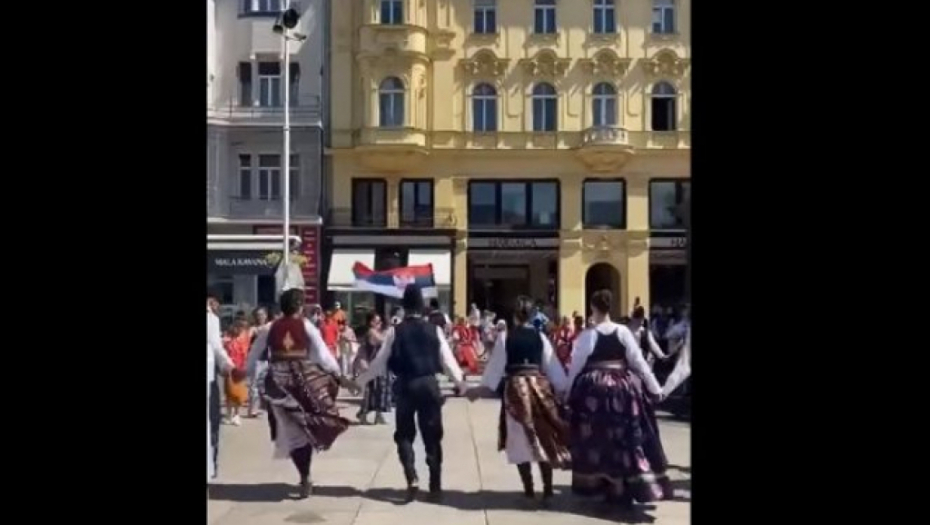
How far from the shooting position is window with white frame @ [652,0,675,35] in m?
20.2

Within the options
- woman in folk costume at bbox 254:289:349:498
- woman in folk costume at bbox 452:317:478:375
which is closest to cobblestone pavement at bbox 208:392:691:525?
woman in folk costume at bbox 254:289:349:498

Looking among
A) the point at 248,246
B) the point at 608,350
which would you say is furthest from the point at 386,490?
the point at 248,246

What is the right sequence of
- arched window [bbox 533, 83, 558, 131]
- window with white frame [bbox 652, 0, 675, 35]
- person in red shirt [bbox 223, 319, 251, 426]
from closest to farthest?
person in red shirt [bbox 223, 319, 251, 426]
window with white frame [bbox 652, 0, 675, 35]
arched window [bbox 533, 83, 558, 131]

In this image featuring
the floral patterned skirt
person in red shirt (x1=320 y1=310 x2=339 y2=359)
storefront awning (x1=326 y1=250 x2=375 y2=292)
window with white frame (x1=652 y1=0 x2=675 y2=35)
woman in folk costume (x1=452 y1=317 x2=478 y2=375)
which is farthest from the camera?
storefront awning (x1=326 y1=250 x2=375 y2=292)

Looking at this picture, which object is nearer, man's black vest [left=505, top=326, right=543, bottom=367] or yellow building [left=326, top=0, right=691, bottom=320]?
man's black vest [left=505, top=326, right=543, bottom=367]

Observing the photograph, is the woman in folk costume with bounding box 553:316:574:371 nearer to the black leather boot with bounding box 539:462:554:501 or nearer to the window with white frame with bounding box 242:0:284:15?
the black leather boot with bounding box 539:462:554:501

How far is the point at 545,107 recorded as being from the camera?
22.4 m

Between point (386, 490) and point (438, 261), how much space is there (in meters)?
14.5

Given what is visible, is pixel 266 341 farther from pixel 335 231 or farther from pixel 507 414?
pixel 335 231

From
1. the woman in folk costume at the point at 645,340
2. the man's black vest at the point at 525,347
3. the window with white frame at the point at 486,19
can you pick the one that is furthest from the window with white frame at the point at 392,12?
the man's black vest at the point at 525,347

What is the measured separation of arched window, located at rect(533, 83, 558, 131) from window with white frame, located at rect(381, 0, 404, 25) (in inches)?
130
